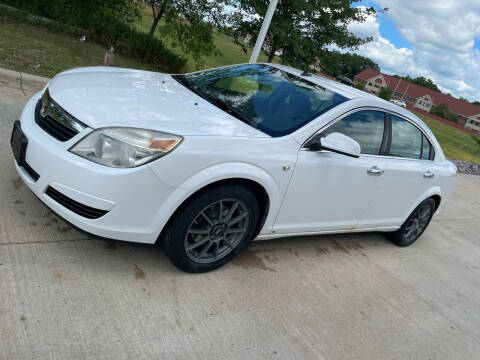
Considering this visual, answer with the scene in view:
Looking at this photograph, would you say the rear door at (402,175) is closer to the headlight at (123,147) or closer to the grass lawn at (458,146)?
the headlight at (123,147)

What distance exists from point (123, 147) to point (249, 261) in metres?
1.62

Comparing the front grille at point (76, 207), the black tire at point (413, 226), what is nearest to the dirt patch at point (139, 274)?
the front grille at point (76, 207)

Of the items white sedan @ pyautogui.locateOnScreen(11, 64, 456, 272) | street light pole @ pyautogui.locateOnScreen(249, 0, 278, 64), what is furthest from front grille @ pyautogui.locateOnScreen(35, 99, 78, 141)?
street light pole @ pyautogui.locateOnScreen(249, 0, 278, 64)

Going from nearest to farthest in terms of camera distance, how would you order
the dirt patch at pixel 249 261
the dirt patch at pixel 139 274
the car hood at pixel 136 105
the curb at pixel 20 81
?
1. the car hood at pixel 136 105
2. the dirt patch at pixel 139 274
3. the dirt patch at pixel 249 261
4. the curb at pixel 20 81

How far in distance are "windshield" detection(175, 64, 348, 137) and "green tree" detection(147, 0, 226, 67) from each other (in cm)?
814

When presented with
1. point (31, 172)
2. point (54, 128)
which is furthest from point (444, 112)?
point (31, 172)

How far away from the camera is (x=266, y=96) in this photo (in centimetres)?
375

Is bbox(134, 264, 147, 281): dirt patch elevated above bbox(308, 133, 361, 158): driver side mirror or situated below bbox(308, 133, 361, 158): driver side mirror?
below

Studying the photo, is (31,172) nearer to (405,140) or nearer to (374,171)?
(374,171)

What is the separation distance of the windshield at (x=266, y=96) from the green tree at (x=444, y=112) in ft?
328

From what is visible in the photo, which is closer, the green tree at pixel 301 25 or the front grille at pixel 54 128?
the front grille at pixel 54 128

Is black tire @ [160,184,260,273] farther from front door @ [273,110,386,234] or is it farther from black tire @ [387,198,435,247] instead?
black tire @ [387,198,435,247]

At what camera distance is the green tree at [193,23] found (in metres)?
12.0

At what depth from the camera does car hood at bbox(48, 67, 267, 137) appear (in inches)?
110
